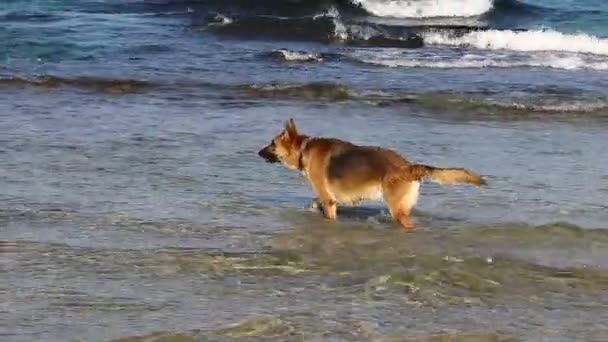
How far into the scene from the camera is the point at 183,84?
1398cm

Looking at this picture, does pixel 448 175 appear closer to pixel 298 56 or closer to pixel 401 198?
pixel 401 198

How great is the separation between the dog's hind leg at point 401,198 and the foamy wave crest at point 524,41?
1230 centimetres

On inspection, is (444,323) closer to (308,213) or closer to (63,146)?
(308,213)

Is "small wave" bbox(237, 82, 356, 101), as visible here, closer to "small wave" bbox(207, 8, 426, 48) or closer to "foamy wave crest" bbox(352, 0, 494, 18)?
"small wave" bbox(207, 8, 426, 48)

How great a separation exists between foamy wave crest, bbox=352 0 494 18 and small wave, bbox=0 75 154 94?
35.4ft

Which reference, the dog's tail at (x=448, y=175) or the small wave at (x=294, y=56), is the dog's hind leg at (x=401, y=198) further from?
the small wave at (x=294, y=56)

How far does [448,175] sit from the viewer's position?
714cm

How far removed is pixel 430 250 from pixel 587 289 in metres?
1.11

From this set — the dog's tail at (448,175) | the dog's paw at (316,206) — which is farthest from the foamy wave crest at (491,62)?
the dog's tail at (448,175)

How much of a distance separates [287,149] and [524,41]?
1257 cm

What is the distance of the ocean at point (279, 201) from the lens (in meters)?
5.64

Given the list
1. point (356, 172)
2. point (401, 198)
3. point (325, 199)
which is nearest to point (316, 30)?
point (325, 199)

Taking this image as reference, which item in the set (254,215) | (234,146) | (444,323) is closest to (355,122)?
(234,146)

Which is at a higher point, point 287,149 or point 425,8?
point 425,8
